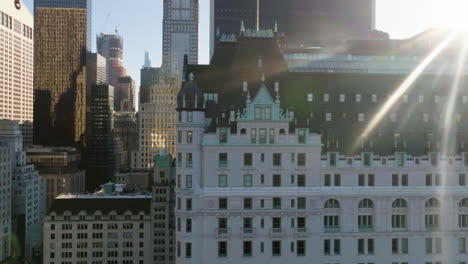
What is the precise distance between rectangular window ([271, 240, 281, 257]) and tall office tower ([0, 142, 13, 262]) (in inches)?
4898

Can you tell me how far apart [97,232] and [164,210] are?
71.1 ft

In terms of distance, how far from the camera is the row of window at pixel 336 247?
80.4 m

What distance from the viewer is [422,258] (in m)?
83.2

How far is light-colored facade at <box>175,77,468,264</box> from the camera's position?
8025 cm

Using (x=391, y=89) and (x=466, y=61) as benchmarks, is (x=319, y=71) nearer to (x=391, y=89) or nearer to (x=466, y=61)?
(x=391, y=89)

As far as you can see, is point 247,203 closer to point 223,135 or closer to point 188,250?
point 223,135

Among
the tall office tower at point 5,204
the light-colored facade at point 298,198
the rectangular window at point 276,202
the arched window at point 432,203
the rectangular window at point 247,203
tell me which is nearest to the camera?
the light-colored facade at point 298,198

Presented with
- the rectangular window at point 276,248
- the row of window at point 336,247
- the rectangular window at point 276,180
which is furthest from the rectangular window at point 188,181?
the rectangular window at point 276,248

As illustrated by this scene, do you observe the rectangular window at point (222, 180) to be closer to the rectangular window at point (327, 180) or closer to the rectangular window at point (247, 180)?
the rectangular window at point (247, 180)

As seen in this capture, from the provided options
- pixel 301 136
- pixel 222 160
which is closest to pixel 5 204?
pixel 222 160

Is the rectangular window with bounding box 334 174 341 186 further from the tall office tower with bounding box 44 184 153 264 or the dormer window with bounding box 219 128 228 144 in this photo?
the tall office tower with bounding box 44 184 153 264

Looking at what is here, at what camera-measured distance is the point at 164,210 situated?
15512 centimetres

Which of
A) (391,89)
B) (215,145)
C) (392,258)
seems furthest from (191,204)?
(391,89)

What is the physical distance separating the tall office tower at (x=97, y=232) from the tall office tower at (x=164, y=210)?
7.42 feet
